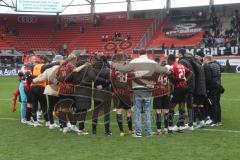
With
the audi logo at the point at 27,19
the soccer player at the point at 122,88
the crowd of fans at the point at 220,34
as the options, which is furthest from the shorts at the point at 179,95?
the audi logo at the point at 27,19

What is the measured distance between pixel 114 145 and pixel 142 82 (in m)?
1.54

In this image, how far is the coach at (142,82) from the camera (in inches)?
397

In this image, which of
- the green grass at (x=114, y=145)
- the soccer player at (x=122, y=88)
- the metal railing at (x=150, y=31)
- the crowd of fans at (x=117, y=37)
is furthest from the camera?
the crowd of fans at (x=117, y=37)

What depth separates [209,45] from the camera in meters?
41.3

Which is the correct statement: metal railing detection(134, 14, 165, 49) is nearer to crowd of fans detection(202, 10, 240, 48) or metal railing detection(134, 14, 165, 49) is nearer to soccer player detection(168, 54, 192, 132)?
crowd of fans detection(202, 10, 240, 48)

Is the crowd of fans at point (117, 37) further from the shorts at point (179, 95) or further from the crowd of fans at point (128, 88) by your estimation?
the shorts at point (179, 95)

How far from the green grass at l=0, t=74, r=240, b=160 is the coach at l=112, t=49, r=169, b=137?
0.50m

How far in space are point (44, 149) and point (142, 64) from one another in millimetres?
2665

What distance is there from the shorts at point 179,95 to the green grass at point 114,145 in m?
0.78

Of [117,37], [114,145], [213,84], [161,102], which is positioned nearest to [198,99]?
[213,84]

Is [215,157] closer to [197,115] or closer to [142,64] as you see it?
[142,64]

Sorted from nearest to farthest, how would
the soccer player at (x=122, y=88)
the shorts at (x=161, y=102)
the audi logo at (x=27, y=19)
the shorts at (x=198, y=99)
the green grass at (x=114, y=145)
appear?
the green grass at (x=114, y=145), the soccer player at (x=122, y=88), the shorts at (x=161, y=102), the shorts at (x=198, y=99), the audi logo at (x=27, y=19)

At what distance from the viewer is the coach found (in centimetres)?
1008

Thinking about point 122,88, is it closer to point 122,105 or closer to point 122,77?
point 122,77
